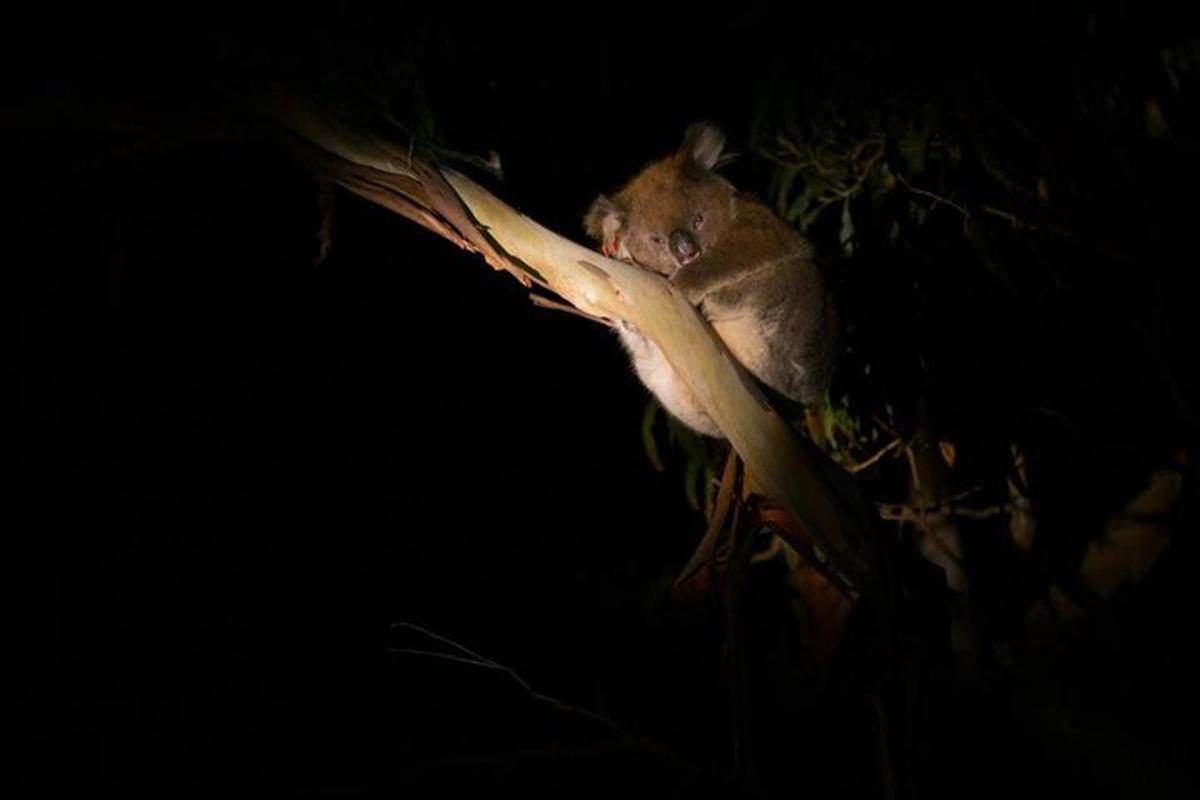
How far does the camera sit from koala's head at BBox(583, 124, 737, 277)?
2.92 m

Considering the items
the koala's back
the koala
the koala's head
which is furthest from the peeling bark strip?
the koala's head

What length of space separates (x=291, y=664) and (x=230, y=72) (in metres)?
3.45

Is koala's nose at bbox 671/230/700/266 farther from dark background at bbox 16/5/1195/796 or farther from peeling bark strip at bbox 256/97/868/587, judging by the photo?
peeling bark strip at bbox 256/97/868/587

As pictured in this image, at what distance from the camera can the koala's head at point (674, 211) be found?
115 inches

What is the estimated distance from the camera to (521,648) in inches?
180

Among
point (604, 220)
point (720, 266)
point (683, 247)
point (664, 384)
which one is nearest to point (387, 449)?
point (604, 220)

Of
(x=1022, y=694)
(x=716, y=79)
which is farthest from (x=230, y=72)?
(x=716, y=79)

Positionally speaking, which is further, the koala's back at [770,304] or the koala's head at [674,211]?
the koala's head at [674,211]

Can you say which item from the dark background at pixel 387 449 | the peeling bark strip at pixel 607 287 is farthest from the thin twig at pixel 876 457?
the peeling bark strip at pixel 607 287

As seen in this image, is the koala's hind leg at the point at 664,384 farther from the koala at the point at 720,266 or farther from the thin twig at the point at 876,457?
→ the thin twig at the point at 876,457

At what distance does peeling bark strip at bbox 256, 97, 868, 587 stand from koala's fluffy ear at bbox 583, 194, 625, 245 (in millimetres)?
1409

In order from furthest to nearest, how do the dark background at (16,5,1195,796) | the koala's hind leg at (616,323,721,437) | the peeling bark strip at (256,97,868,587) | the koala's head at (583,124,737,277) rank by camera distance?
the koala's head at (583,124,737,277)
the koala's hind leg at (616,323,721,437)
the dark background at (16,5,1195,796)
the peeling bark strip at (256,97,868,587)

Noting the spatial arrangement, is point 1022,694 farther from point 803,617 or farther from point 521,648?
point 521,648

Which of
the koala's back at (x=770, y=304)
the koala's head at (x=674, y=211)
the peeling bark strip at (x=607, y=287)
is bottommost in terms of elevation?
the peeling bark strip at (x=607, y=287)
